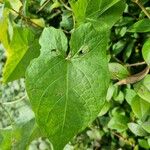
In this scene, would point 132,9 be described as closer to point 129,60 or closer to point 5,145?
point 129,60

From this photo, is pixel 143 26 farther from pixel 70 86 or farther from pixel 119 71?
pixel 70 86

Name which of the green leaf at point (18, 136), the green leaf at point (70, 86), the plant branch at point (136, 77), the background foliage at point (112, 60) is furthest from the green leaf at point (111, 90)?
the green leaf at point (70, 86)

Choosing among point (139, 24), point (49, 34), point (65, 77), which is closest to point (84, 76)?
point (65, 77)

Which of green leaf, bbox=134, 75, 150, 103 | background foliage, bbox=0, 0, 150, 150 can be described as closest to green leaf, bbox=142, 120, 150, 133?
background foliage, bbox=0, 0, 150, 150

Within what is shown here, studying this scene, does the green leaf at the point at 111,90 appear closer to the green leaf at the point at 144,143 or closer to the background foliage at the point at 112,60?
the background foliage at the point at 112,60

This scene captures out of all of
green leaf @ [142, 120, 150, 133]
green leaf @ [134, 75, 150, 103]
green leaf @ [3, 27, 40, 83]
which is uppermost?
green leaf @ [3, 27, 40, 83]

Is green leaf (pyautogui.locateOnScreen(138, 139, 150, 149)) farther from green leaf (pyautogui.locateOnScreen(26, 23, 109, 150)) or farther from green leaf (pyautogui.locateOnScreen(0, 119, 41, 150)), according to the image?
green leaf (pyautogui.locateOnScreen(26, 23, 109, 150))

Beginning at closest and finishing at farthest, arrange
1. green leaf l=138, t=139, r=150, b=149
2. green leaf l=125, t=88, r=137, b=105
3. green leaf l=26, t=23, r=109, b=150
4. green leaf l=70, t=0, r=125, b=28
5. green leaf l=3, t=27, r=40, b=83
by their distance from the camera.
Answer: green leaf l=26, t=23, r=109, b=150, green leaf l=70, t=0, r=125, b=28, green leaf l=3, t=27, r=40, b=83, green leaf l=125, t=88, r=137, b=105, green leaf l=138, t=139, r=150, b=149

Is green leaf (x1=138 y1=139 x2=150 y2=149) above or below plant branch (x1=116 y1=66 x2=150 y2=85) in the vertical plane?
below
